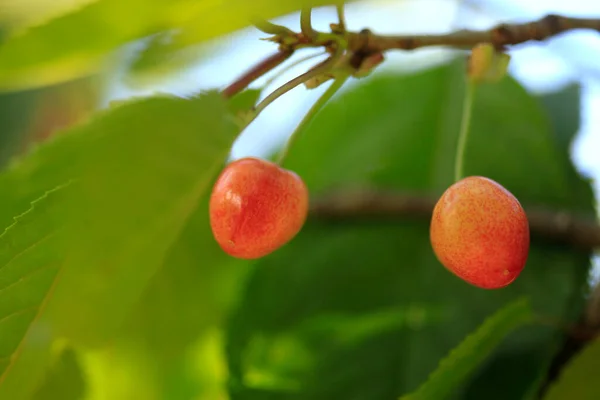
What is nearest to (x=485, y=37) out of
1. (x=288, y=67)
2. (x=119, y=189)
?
(x=288, y=67)

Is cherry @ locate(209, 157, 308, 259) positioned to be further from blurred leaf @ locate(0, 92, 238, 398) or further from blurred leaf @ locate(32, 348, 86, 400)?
blurred leaf @ locate(32, 348, 86, 400)

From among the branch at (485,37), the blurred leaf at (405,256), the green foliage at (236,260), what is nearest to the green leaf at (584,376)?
the green foliage at (236,260)

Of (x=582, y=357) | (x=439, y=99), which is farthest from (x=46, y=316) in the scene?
(x=439, y=99)

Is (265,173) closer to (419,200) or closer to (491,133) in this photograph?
(419,200)

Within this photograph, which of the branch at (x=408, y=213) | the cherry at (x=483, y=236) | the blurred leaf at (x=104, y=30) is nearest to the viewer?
the blurred leaf at (x=104, y=30)

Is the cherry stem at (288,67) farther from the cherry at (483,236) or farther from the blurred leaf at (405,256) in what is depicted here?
the blurred leaf at (405,256)
